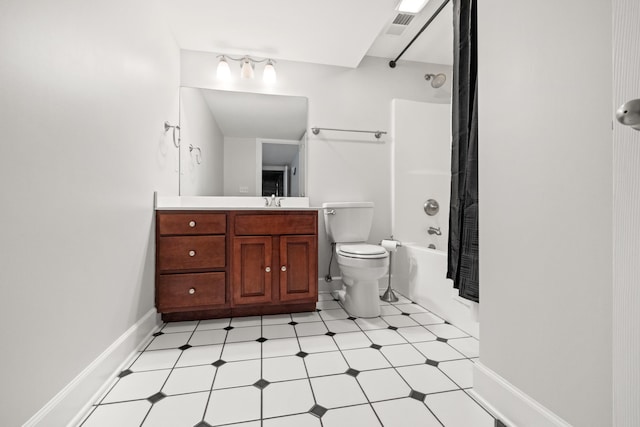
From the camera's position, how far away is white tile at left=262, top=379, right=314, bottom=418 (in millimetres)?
1028

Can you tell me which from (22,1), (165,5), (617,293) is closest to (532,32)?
(617,293)

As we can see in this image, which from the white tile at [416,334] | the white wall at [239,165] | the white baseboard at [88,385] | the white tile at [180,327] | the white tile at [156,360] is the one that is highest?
the white wall at [239,165]

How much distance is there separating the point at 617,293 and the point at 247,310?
1883 mm

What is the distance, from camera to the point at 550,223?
2.64ft

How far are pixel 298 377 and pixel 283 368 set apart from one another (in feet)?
0.35

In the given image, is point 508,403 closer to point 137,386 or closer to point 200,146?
point 137,386

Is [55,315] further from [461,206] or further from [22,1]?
[461,206]

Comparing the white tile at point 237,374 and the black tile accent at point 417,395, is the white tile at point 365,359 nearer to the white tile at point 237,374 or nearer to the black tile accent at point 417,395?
the black tile accent at point 417,395

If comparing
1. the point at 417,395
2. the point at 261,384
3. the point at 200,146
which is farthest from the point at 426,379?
the point at 200,146

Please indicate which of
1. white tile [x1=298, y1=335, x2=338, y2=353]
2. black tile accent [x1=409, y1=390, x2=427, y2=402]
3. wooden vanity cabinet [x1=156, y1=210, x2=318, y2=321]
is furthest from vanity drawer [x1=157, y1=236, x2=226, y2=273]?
black tile accent [x1=409, y1=390, x2=427, y2=402]

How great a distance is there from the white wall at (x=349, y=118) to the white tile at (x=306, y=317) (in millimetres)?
503

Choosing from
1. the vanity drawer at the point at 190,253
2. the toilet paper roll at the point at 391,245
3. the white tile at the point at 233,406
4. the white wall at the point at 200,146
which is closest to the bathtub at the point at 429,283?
the toilet paper roll at the point at 391,245

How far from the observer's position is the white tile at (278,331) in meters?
1.66

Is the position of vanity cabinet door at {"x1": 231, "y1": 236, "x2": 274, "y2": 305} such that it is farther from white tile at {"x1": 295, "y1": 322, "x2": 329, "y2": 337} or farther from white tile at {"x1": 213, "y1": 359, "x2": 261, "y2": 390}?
white tile at {"x1": 213, "y1": 359, "x2": 261, "y2": 390}
